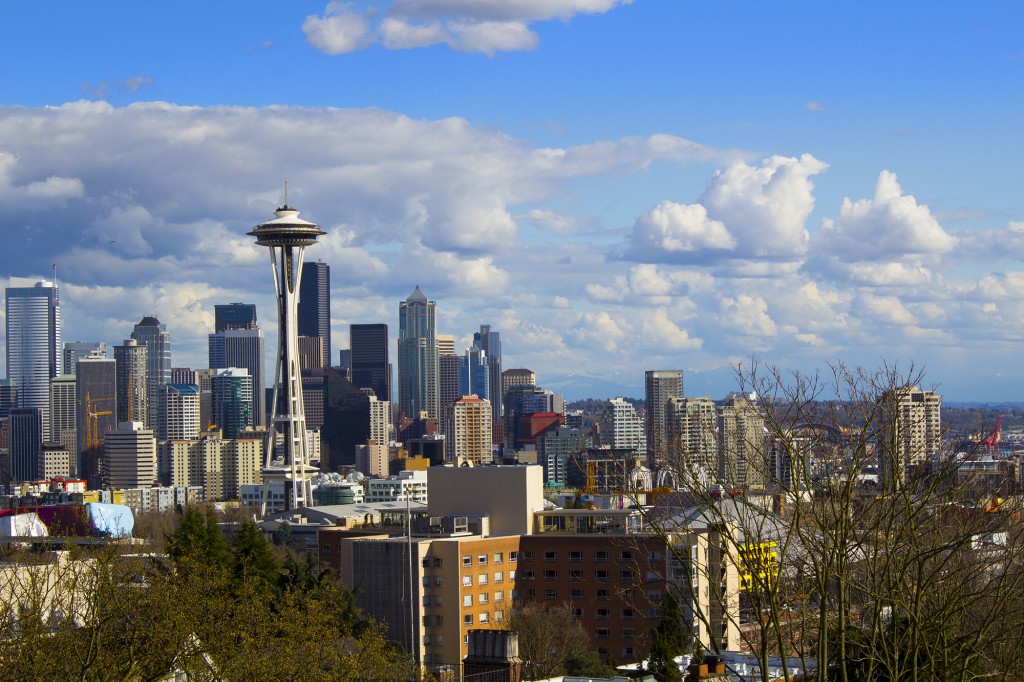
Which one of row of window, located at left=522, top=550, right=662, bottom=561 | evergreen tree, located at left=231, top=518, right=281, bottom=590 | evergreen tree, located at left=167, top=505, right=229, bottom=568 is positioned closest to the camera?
evergreen tree, located at left=167, top=505, right=229, bottom=568

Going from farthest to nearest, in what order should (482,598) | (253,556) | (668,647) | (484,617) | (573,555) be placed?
(573,555) → (482,598) → (484,617) → (253,556) → (668,647)

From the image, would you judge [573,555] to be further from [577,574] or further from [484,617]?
[484,617]

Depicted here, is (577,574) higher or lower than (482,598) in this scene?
higher

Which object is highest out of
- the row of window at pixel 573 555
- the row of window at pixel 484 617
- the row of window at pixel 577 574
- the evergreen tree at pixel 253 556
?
the evergreen tree at pixel 253 556

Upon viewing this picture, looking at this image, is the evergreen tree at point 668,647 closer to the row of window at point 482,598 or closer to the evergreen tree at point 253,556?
the evergreen tree at point 253,556

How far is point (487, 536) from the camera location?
74938mm

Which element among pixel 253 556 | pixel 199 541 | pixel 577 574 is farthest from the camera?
pixel 577 574

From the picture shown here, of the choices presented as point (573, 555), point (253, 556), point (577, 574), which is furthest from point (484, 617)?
point (253, 556)

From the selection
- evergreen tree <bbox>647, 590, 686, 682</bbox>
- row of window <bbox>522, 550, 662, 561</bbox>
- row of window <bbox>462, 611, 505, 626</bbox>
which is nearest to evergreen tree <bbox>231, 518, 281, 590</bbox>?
evergreen tree <bbox>647, 590, 686, 682</bbox>

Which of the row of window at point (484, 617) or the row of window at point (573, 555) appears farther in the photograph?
the row of window at point (573, 555)

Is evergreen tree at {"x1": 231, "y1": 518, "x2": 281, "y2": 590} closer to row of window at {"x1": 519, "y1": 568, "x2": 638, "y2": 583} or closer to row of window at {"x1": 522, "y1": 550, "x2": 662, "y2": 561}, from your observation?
row of window at {"x1": 519, "y1": 568, "x2": 638, "y2": 583}

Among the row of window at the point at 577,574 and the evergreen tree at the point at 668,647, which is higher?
the evergreen tree at the point at 668,647

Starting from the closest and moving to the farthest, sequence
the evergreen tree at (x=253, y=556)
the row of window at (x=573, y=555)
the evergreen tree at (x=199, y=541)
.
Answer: the evergreen tree at (x=199, y=541) → the evergreen tree at (x=253, y=556) → the row of window at (x=573, y=555)

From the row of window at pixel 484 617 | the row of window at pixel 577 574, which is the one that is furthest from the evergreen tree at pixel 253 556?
the row of window at pixel 577 574
